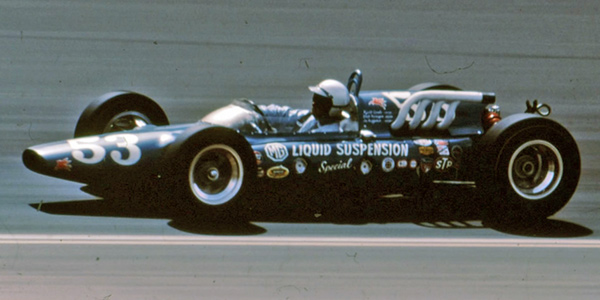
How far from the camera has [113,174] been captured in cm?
879

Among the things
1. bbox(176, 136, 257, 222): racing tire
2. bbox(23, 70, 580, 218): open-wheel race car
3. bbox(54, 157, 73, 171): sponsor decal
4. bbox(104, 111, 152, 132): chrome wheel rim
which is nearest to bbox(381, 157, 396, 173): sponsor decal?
bbox(23, 70, 580, 218): open-wheel race car

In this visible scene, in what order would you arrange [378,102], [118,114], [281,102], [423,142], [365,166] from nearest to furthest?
1. [365,166]
2. [423,142]
3. [378,102]
4. [118,114]
5. [281,102]

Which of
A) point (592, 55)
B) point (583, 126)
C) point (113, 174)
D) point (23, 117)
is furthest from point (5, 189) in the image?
point (592, 55)

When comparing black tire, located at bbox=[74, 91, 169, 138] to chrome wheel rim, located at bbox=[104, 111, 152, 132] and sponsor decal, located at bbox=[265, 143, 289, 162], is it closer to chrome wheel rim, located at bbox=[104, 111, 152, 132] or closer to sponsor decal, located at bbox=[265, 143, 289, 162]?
chrome wheel rim, located at bbox=[104, 111, 152, 132]

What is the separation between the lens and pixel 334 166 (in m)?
9.19

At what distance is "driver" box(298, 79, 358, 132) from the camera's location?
31.6 feet

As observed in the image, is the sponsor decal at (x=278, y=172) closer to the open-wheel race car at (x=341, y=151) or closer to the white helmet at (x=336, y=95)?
the open-wheel race car at (x=341, y=151)

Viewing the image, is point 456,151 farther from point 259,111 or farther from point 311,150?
point 259,111

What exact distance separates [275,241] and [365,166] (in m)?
1.39

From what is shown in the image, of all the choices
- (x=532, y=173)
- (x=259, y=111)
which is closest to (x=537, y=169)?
(x=532, y=173)

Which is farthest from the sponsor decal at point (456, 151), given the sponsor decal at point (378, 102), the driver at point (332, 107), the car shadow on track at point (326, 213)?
the driver at point (332, 107)

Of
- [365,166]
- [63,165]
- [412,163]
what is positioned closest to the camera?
[63,165]

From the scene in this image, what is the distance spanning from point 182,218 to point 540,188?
2932 millimetres

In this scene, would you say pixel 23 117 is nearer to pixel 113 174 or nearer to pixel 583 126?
pixel 113 174
